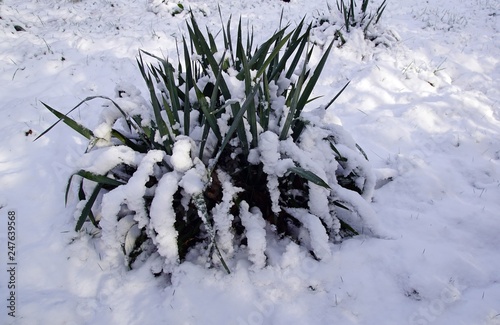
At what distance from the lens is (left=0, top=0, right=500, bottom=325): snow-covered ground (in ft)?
4.36

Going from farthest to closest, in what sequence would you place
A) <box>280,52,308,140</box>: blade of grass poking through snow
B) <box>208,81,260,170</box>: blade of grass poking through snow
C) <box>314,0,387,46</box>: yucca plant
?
<box>314,0,387,46</box>: yucca plant
<box>280,52,308,140</box>: blade of grass poking through snow
<box>208,81,260,170</box>: blade of grass poking through snow

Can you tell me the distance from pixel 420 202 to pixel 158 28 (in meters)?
5.00

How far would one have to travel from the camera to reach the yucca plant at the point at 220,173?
140 centimetres

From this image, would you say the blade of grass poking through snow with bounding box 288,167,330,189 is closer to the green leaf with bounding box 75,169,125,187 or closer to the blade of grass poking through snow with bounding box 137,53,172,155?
the blade of grass poking through snow with bounding box 137,53,172,155

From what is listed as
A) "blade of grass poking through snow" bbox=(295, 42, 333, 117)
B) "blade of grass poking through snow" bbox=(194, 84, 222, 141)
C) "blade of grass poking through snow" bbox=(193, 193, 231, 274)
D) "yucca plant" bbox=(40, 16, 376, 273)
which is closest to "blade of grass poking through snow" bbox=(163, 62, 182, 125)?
"yucca plant" bbox=(40, 16, 376, 273)

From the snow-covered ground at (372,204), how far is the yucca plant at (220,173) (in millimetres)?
143

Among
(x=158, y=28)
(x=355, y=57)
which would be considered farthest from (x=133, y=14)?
(x=355, y=57)

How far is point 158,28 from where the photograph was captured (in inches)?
206

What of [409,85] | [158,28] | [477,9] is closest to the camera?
[409,85]

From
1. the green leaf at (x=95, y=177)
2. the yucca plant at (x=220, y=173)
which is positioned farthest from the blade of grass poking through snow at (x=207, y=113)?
the green leaf at (x=95, y=177)

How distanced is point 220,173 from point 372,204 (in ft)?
3.29

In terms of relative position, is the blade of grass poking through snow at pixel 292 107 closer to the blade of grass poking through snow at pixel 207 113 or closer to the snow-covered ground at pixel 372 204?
the blade of grass poking through snow at pixel 207 113

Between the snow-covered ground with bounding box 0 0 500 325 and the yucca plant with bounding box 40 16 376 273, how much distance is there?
0.14 meters

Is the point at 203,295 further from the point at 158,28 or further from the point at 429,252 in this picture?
the point at 158,28
